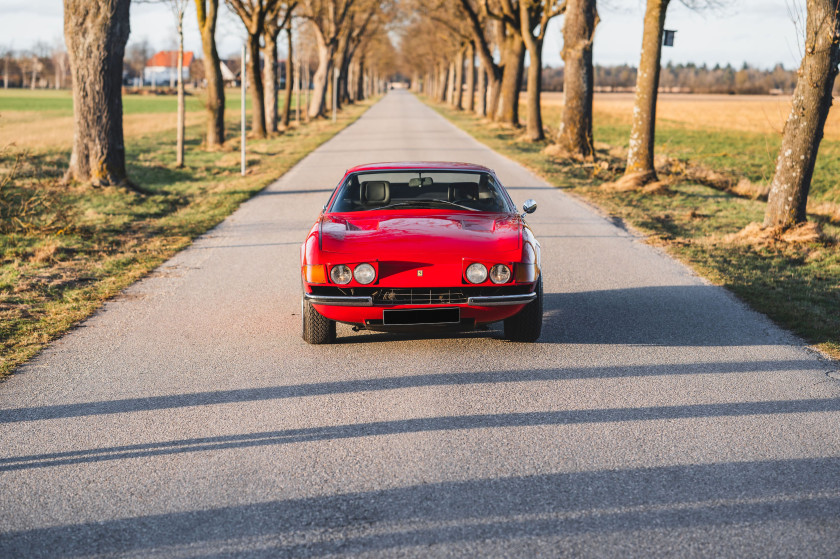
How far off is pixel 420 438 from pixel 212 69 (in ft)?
72.1

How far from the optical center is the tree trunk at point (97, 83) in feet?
45.7

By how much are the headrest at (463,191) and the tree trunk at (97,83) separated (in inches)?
368

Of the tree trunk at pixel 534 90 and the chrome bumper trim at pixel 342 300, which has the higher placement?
the tree trunk at pixel 534 90

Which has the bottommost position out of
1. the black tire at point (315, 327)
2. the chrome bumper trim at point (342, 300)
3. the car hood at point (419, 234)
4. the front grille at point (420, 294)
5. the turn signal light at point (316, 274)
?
the black tire at point (315, 327)

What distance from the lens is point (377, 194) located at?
6953 mm

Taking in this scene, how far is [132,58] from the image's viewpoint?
15575 centimetres

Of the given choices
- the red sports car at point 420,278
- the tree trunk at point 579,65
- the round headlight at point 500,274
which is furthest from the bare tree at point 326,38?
the round headlight at point 500,274

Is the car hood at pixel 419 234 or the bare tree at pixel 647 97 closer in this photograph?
the car hood at pixel 419 234

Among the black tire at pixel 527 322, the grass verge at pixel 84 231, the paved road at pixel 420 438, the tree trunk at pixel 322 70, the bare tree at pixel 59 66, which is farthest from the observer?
the bare tree at pixel 59 66

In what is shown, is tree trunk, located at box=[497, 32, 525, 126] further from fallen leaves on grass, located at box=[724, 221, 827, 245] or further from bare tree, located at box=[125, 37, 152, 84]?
bare tree, located at box=[125, 37, 152, 84]

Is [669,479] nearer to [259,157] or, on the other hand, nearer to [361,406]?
[361,406]

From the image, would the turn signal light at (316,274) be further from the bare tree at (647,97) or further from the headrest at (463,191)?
the bare tree at (647,97)

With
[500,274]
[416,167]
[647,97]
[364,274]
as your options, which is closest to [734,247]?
[416,167]

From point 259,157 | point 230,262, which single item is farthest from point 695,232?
point 259,157
